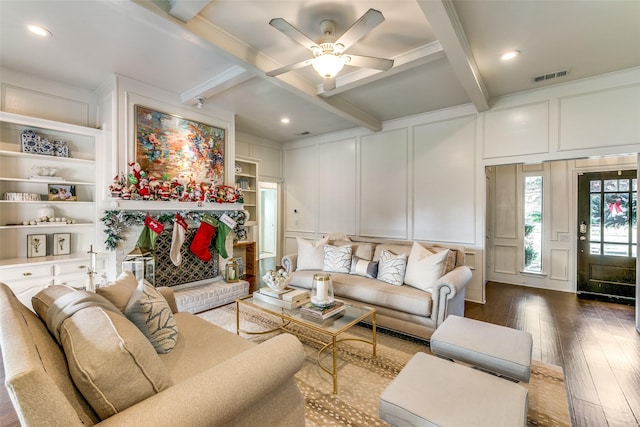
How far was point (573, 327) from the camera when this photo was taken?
3.16 meters

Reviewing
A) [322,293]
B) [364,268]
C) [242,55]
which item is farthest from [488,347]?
[242,55]

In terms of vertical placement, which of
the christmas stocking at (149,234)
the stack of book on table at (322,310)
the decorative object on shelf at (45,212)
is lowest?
the stack of book on table at (322,310)

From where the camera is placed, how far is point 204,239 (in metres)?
3.95

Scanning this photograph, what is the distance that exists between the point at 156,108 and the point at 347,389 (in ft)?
12.5

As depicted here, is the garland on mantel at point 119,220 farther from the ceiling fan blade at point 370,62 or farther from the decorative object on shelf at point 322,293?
the ceiling fan blade at point 370,62

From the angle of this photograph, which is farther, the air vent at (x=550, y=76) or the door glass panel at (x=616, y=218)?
the door glass panel at (x=616, y=218)

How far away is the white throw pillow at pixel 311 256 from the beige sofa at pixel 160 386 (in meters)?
2.43

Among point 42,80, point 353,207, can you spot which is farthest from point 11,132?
point 353,207

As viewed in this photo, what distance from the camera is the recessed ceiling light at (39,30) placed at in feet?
7.78

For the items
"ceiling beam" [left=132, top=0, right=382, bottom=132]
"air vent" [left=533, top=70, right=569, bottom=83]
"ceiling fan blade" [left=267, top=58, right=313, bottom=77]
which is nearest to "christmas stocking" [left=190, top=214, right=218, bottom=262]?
"ceiling beam" [left=132, top=0, right=382, bottom=132]

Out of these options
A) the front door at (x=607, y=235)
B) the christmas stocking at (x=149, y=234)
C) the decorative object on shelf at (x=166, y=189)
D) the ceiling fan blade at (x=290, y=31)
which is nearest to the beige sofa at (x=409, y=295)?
the decorative object on shelf at (x=166, y=189)

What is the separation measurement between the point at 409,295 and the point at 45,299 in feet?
8.95

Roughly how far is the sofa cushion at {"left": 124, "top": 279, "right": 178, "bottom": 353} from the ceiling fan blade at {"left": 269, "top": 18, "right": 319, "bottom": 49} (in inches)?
75.7

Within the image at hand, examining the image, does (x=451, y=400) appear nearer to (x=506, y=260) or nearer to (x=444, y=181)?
(x=444, y=181)
